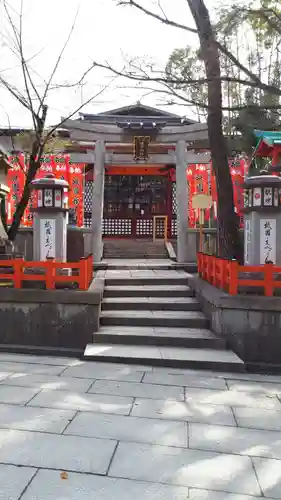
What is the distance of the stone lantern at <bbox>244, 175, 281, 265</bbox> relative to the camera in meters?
7.33

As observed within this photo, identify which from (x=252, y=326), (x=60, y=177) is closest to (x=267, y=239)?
(x=252, y=326)

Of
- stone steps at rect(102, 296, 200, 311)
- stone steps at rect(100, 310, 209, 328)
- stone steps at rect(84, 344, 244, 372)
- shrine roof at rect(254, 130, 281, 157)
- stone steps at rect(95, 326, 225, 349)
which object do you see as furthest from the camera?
shrine roof at rect(254, 130, 281, 157)

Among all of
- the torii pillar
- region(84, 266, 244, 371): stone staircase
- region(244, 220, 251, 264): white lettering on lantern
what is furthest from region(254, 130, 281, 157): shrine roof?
region(84, 266, 244, 371): stone staircase

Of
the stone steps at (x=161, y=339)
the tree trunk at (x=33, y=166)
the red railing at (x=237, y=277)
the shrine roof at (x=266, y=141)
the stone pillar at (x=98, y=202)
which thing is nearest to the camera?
the stone steps at (x=161, y=339)

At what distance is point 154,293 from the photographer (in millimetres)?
7770

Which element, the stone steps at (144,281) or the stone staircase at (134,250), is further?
the stone staircase at (134,250)

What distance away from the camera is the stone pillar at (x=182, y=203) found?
11609 mm

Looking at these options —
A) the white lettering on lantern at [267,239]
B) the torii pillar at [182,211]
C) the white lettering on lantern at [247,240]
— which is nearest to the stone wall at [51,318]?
the white lettering on lantern at [247,240]

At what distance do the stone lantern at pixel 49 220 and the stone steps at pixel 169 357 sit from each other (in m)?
2.63

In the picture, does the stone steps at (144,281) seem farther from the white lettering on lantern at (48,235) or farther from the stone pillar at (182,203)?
the stone pillar at (182,203)

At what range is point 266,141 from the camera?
1002 centimetres

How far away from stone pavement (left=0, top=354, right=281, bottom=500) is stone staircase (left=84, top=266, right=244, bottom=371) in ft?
1.06

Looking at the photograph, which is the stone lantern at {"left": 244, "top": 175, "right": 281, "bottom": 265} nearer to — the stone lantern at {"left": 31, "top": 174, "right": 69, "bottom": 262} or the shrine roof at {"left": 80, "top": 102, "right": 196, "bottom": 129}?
the stone lantern at {"left": 31, "top": 174, "right": 69, "bottom": 262}

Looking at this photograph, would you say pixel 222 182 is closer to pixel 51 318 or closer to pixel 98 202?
pixel 51 318
